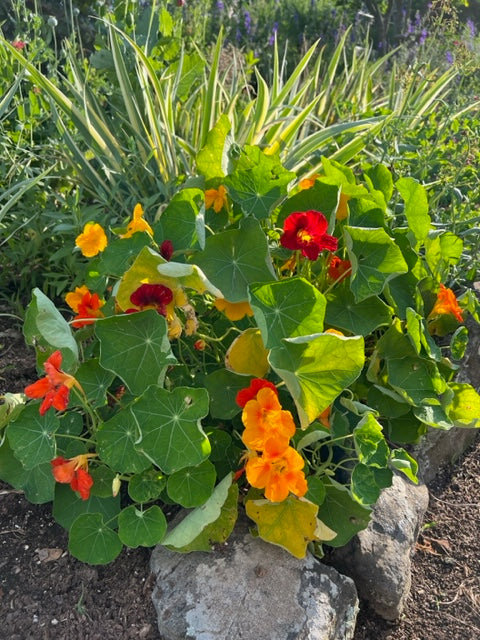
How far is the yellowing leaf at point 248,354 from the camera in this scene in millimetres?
1467

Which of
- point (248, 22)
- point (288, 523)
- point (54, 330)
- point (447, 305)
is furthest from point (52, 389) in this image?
point (248, 22)

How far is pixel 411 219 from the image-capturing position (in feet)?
5.62

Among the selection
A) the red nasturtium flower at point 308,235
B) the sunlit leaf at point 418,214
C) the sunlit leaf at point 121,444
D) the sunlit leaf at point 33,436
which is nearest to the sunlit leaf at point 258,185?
the red nasturtium flower at point 308,235

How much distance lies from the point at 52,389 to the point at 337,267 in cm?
80

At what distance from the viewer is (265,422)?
1302mm

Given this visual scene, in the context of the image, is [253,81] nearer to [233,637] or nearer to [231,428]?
[231,428]

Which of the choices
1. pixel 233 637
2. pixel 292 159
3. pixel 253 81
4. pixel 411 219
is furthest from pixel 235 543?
pixel 253 81

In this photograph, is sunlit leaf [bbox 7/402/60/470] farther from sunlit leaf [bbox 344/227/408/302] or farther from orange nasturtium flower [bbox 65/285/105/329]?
sunlit leaf [bbox 344/227/408/302]

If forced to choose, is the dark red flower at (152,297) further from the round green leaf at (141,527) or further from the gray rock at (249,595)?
the gray rock at (249,595)

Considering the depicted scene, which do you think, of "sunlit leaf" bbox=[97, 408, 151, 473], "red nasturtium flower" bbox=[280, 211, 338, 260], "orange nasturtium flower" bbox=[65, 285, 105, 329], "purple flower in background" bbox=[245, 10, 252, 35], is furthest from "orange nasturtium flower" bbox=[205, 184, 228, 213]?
"purple flower in background" bbox=[245, 10, 252, 35]

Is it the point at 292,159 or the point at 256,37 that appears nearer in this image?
the point at 292,159

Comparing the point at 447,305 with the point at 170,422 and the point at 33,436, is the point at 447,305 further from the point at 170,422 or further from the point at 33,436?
the point at 33,436

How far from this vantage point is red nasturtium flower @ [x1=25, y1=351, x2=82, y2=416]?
1293 mm

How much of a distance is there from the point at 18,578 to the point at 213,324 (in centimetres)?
81
